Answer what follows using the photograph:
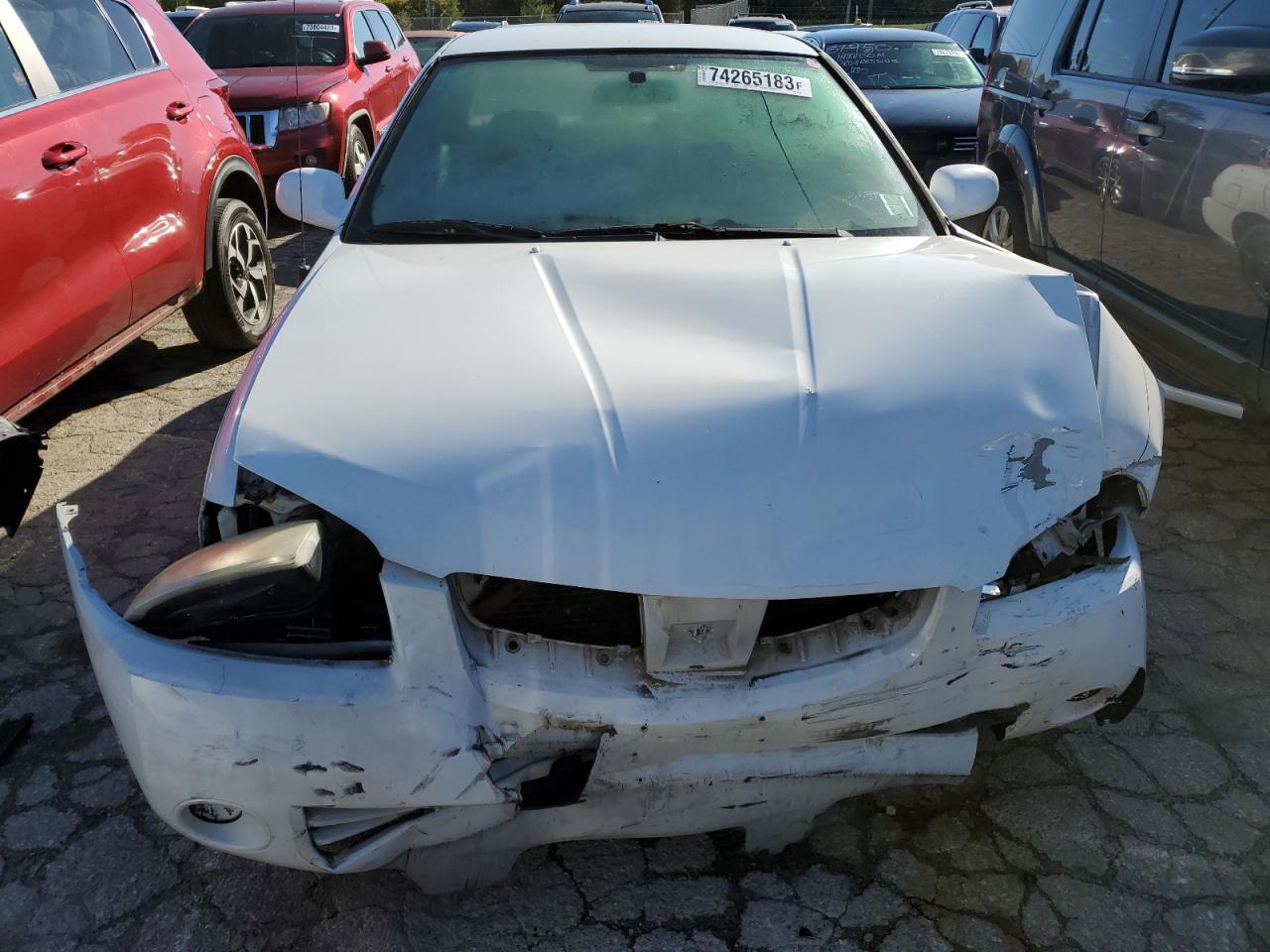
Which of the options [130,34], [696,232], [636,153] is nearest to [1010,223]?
[636,153]

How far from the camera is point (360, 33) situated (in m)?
8.67

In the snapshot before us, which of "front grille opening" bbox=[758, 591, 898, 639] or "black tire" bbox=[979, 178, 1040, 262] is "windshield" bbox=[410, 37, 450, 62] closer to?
"black tire" bbox=[979, 178, 1040, 262]

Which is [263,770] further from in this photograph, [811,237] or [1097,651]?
[811,237]

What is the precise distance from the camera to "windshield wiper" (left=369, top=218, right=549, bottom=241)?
2.61 metres

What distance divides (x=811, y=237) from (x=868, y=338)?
0.74 meters

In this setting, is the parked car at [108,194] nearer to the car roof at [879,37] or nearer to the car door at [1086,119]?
the car door at [1086,119]

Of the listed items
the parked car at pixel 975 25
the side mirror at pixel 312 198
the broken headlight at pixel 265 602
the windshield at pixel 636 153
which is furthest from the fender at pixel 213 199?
the parked car at pixel 975 25

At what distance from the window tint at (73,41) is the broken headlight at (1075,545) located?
3.74 m

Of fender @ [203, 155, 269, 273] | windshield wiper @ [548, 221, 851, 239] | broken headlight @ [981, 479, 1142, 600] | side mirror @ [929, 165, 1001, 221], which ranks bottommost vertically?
fender @ [203, 155, 269, 273]

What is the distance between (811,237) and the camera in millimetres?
2625

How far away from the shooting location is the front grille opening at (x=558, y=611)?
183 centimetres

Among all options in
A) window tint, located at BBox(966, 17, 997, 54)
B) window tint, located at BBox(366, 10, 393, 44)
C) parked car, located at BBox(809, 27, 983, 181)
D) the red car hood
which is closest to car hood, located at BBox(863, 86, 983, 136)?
parked car, located at BBox(809, 27, 983, 181)

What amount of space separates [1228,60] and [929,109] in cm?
445

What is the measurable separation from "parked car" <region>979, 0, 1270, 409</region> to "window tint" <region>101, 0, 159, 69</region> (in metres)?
4.08
